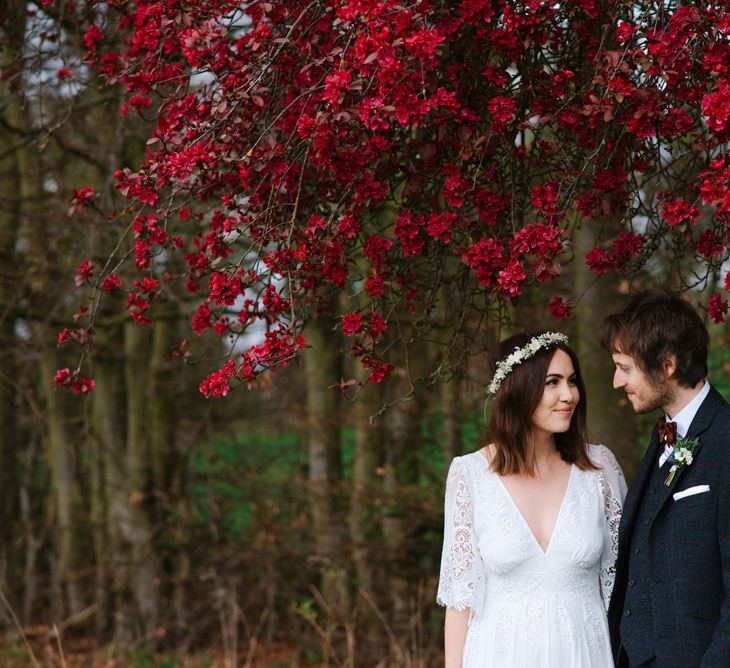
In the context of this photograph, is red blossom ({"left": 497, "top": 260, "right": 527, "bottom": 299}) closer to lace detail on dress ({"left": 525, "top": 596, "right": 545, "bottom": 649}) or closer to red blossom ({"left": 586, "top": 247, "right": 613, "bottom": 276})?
red blossom ({"left": 586, "top": 247, "right": 613, "bottom": 276})

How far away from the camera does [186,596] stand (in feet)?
31.1

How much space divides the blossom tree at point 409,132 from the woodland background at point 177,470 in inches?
107

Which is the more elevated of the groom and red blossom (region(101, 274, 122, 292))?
red blossom (region(101, 274, 122, 292))

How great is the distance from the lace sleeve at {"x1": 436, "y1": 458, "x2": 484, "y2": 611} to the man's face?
768mm

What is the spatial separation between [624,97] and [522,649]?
1785 mm

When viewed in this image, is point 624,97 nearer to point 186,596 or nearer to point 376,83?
point 376,83

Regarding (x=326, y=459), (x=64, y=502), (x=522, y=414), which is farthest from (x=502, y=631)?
(x=64, y=502)

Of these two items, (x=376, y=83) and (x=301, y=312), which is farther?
(x=301, y=312)

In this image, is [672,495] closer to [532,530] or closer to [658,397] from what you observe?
[658,397]

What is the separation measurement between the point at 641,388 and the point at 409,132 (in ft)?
3.58

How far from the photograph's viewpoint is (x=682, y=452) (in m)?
2.95

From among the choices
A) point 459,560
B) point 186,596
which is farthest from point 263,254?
point 186,596

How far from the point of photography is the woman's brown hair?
3.51m

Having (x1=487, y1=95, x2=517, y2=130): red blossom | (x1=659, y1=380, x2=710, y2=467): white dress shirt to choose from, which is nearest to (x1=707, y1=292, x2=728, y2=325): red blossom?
(x1=659, y1=380, x2=710, y2=467): white dress shirt
